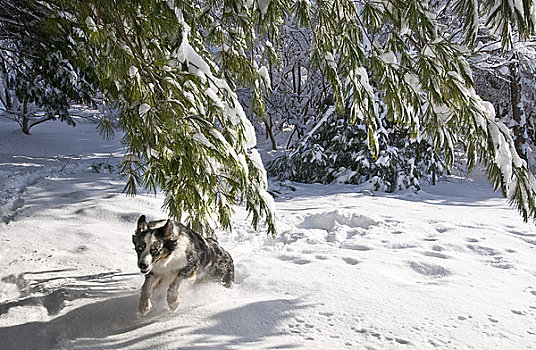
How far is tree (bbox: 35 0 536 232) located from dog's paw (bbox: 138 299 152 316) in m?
0.67

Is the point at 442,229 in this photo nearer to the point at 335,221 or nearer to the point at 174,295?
the point at 335,221

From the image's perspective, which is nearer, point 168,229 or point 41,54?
point 168,229

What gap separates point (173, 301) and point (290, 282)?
101cm

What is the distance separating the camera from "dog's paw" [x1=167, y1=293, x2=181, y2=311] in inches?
103

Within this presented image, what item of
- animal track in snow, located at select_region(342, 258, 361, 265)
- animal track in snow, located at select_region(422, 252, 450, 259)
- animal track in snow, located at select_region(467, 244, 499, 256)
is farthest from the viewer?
animal track in snow, located at select_region(467, 244, 499, 256)

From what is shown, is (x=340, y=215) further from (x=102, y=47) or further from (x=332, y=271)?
(x=102, y=47)

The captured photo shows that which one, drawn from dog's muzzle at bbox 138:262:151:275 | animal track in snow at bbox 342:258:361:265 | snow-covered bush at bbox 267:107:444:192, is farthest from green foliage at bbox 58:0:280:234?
snow-covered bush at bbox 267:107:444:192

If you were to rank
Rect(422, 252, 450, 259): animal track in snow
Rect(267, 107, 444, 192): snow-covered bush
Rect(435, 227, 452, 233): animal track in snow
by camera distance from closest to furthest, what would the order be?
Rect(422, 252, 450, 259): animal track in snow
Rect(435, 227, 452, 233): animal track in snow
Rect(267, 107, 444, 192): snow-covered bush

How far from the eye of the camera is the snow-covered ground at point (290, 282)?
2320mm

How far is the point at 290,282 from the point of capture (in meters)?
3.21

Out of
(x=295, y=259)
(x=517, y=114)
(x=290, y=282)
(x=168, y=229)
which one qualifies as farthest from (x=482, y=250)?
(x=517, y=114)

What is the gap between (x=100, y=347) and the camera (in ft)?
7.17

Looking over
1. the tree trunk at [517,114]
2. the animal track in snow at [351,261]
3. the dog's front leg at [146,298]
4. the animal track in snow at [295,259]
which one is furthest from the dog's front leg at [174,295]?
the tree trunk at [517,114]

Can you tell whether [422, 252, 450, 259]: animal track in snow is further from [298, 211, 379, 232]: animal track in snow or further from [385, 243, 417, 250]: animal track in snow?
[298, 211, 379, 232]: animal track in snow
